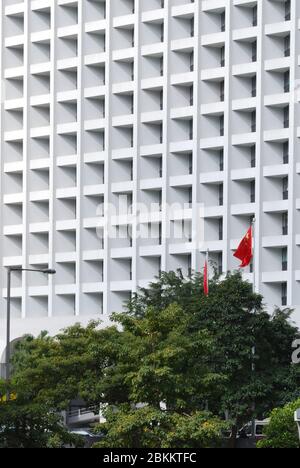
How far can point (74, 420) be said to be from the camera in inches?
3681

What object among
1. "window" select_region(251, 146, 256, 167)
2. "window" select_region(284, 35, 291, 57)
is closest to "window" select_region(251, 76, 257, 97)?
"window" select_region(284, 35, 291, 57)

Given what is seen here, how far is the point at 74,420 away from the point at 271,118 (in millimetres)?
25782

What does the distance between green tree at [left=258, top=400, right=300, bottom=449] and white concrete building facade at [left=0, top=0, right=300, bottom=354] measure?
126ft

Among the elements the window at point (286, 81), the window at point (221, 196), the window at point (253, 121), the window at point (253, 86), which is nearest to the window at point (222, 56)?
the window at point (253, 86)

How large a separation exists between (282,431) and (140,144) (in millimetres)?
48435

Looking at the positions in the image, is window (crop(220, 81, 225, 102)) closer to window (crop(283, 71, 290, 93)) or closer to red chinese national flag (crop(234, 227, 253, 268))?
window (crop(283, 71, 290, 93))

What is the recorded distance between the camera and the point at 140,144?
95.9 metres

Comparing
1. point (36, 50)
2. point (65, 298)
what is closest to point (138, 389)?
point (65, 298)

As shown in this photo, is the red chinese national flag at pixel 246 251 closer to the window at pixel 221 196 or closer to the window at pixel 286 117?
the window at pixel 286 117

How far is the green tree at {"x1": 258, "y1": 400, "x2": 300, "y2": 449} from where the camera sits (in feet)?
161

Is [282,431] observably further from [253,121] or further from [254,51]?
[254,51]

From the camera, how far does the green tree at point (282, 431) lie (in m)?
49.0

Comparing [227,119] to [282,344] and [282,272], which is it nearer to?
[282,272]

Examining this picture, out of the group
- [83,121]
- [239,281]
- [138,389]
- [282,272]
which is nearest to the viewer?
[138,389]
